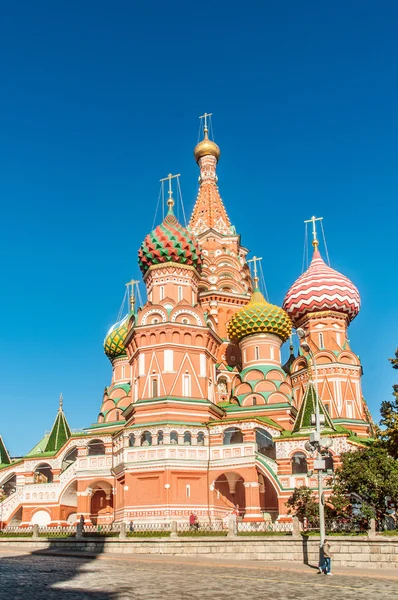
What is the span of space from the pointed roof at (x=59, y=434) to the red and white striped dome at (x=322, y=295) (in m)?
15.6

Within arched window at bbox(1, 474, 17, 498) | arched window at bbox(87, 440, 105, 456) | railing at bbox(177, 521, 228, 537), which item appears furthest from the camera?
arched window at bbox(1, 474, 17, 498)

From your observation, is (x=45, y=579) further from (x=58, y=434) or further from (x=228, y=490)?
(x=58, y=434)

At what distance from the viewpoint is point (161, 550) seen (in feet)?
65.8

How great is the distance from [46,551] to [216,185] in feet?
104

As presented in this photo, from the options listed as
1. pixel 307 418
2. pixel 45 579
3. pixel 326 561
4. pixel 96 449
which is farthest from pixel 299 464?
pixel 45 579

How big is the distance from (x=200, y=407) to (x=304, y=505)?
31.9ft

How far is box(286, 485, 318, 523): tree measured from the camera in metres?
21.8

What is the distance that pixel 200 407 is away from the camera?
31.1 meters

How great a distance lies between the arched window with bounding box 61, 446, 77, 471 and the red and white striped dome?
52.4 feet

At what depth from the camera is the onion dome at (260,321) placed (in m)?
36.1

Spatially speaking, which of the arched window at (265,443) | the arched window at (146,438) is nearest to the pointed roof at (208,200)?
the arched window at (265,443)

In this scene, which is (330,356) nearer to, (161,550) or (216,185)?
(216,185)

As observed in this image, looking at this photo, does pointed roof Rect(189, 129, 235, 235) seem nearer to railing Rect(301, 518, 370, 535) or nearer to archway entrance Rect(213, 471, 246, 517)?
archway entrance Rect(213, 471, 246, 517)

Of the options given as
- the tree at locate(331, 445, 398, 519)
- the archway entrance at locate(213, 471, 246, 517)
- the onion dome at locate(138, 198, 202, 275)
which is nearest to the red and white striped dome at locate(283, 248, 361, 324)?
the onion dome at locate(138, 198, 202, 275)
